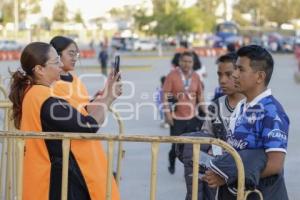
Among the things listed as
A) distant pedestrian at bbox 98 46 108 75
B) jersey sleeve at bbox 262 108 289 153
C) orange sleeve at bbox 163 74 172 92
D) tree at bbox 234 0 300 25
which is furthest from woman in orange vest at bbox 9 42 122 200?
tree at bbox 234 0 300 25

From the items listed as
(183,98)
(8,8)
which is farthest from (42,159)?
(8,8)

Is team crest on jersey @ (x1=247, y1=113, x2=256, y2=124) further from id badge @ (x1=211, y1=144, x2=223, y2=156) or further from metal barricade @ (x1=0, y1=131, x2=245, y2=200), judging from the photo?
id badge @ (x1=211, y1=144, x2=223, y2=156)

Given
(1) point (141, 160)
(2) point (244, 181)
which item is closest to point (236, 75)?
(2) point (244, 181)

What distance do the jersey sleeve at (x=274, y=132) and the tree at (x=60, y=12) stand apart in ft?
328

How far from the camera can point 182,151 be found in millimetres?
4676

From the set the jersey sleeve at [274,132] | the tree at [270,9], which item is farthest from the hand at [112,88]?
the tree at [270,9]

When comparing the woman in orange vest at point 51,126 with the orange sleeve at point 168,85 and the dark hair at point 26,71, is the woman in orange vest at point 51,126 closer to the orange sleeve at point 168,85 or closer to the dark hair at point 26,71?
the dark hair at point 26,71

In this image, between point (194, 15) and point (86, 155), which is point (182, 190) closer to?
point (86, 155)

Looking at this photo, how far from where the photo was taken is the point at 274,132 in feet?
12.0

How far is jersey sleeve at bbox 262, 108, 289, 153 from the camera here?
3652 millimetres

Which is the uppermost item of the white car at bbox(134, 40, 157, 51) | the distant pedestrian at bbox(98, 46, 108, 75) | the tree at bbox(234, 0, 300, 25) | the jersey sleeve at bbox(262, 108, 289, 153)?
the tree at bbox(234, 0, 300, 25)

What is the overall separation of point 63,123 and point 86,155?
9.5 inches

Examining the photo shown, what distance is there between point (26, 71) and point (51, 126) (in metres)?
0.40

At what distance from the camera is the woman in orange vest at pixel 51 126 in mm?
4125
